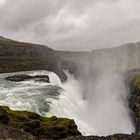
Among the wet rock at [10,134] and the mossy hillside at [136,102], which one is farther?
the mossy hillside at [136,102]

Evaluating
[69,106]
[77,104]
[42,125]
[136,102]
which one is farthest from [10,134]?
[136,102]

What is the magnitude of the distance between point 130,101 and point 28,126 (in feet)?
246

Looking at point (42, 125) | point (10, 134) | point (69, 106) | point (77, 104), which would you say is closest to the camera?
point (10, 134)

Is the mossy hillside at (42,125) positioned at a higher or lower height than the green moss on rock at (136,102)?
lower

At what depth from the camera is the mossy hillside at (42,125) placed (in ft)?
171

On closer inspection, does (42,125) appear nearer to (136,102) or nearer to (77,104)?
(77,104)

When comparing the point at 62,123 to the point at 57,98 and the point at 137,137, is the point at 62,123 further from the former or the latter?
the point at 57,98

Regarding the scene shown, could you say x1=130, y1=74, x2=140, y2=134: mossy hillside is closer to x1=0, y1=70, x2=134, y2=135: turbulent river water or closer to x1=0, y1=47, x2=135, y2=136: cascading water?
x1=0, y1=47, x2=135, y2=136: cascading water

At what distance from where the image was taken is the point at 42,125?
2173 inches

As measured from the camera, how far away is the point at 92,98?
541ft

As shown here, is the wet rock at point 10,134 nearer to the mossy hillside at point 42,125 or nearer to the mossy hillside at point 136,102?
the mossy hillside at point 42,125

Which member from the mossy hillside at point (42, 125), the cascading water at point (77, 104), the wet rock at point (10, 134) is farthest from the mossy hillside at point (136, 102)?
the wet rock at point (10, 134)

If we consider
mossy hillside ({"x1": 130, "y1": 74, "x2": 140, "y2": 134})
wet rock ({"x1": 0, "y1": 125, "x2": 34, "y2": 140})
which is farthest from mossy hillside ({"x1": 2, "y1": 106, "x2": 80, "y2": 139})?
mossy hillside ({"x1": 130, "y1": 74, "x2": 140, "y2": 134})

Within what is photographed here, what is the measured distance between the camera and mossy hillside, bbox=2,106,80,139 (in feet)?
171
